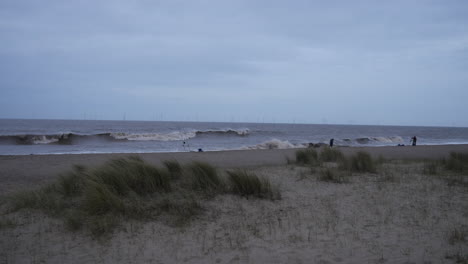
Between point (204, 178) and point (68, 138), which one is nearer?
point (204, 178)

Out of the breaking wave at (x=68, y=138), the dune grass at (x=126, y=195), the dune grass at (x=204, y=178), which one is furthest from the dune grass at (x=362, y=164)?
the breaking wave at (x=68, y=138)

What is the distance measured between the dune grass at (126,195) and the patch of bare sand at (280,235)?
0.24 m

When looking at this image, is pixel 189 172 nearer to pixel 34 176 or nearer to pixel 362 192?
pixel 362 192

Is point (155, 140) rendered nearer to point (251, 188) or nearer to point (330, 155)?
point (330, 155)

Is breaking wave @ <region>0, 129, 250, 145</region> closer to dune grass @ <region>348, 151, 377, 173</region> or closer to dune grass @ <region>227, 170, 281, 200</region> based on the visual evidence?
dune grass @ <region>348, 151, 377, 173</region>

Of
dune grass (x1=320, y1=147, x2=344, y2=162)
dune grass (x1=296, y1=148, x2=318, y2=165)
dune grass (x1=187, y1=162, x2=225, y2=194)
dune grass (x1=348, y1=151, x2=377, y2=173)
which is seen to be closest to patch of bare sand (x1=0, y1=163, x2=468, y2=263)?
dune grass (x1=187, y1=162, x2=225, y2=194)

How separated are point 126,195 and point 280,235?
127 inches

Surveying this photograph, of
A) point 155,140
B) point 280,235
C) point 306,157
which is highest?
point 306,157

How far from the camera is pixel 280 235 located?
4855mm

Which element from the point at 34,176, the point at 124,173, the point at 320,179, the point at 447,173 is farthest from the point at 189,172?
the point at 447,173

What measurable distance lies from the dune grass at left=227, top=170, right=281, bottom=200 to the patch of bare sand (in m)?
0.25

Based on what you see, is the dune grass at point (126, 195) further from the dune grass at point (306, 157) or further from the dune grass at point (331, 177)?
the dune grass at point (306, 157)

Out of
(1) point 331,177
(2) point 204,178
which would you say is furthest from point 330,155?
(2) point 204,178

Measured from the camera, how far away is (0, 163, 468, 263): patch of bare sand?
4.16 meters
